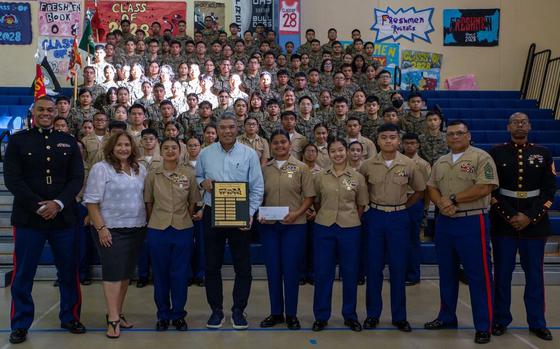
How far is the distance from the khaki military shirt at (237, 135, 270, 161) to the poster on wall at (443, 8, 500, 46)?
8.73m

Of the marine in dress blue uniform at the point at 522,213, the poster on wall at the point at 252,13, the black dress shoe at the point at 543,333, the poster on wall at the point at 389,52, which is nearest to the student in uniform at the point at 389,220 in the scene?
the marine in dress blue uniform at the point at 522,213

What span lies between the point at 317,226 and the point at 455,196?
46.3 inches

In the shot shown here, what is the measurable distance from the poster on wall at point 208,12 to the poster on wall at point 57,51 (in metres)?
3.21

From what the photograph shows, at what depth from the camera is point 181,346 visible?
399 centimetres

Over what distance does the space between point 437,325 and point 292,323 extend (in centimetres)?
129

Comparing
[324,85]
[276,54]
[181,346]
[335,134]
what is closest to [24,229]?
[181,346]

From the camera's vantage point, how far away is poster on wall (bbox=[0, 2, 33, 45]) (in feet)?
41.3

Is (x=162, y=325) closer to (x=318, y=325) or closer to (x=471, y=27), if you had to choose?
(x=318, y=325)

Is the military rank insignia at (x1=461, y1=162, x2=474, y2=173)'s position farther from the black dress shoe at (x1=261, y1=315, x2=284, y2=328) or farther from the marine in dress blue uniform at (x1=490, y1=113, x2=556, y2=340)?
the black dress shoe at (x1=261, y1=315, x2=284, y2=328)

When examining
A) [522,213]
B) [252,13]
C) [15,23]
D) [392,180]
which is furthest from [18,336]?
[15,23]

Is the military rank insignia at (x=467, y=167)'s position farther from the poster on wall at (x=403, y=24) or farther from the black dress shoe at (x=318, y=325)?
the poster on wall at (x=403, y=24)

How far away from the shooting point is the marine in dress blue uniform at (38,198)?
399 cm

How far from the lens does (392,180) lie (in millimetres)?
4328

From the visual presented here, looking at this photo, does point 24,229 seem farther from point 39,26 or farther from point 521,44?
point 521,44
